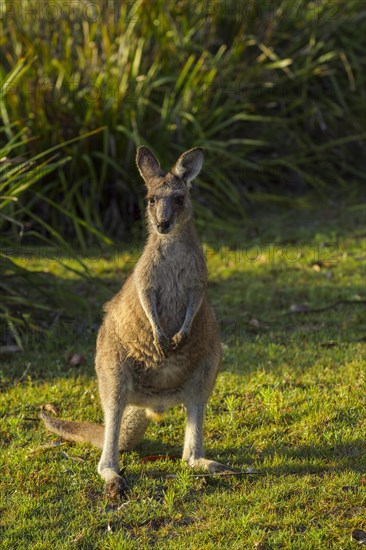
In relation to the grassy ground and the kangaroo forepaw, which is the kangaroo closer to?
the kangaroo forepaw

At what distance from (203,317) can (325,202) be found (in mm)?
4948

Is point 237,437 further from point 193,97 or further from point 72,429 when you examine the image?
point 193,97

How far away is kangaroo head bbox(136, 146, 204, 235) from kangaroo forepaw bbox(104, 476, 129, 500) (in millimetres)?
1112

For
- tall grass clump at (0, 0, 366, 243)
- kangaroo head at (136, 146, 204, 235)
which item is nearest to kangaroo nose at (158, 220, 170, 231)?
kangaroo head at (136, 146, 204, 235)

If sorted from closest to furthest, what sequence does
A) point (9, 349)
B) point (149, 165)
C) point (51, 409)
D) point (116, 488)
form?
1. point (116, 488)
2. point (149, 165)
3. point (51, 409)
4. point (9, 349)

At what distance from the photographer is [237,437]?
4.31 metres

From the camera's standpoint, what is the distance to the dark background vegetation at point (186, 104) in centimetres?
779

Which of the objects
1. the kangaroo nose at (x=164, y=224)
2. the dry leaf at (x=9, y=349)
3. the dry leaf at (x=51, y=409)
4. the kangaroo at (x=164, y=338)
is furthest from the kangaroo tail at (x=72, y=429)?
the dry leaf at (x=9, y=349)

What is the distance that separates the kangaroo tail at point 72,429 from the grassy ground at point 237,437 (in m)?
0.07

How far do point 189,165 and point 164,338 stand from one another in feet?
2.72

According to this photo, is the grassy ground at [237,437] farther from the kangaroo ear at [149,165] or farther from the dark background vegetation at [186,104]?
the kangaroo ear at [149,165]

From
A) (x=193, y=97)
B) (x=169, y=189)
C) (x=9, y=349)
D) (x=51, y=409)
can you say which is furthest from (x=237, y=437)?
(x=193, y=97)

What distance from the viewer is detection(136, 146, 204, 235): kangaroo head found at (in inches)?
156


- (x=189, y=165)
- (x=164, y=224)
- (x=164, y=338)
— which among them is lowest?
(x=164, y=338)
